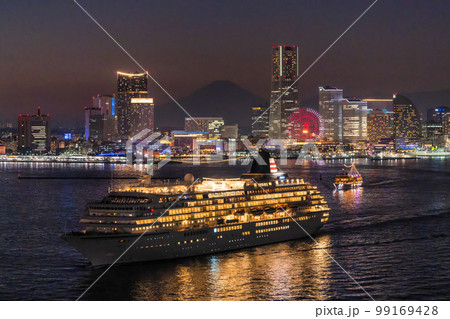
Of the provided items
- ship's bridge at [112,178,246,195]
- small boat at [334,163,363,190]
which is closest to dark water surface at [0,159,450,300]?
ship's bridge at [112,178,246,195]

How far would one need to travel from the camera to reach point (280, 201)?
34.2m

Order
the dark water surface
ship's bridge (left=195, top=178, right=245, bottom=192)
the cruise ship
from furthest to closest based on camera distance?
ship's bridge (left=195, top=178, right=245, bottom=192)
the cruise ship
the dark water surface

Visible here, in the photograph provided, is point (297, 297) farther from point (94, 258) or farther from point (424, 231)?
point (424, 231)

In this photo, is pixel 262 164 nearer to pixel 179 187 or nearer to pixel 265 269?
pixel 179 187

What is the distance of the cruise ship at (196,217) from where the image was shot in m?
26.5

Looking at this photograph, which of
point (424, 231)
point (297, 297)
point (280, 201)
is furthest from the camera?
point (424, 231)

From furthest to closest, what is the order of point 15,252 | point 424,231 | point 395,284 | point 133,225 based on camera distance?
point 424,231
point 15,252
point 133,225
point 395,284

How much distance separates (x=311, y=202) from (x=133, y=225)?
13.1 m

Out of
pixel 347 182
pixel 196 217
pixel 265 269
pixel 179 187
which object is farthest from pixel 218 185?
pixel 347 182

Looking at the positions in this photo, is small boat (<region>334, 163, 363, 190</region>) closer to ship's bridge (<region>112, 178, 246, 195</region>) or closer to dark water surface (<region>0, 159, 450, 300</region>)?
dark water surface (<region>0, 159, 450, 300</region>)

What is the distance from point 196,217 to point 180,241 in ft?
6.01

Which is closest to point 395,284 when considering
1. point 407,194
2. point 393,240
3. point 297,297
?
point 297,297

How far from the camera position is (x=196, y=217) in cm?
2927

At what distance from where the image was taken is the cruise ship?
87.0 ft
